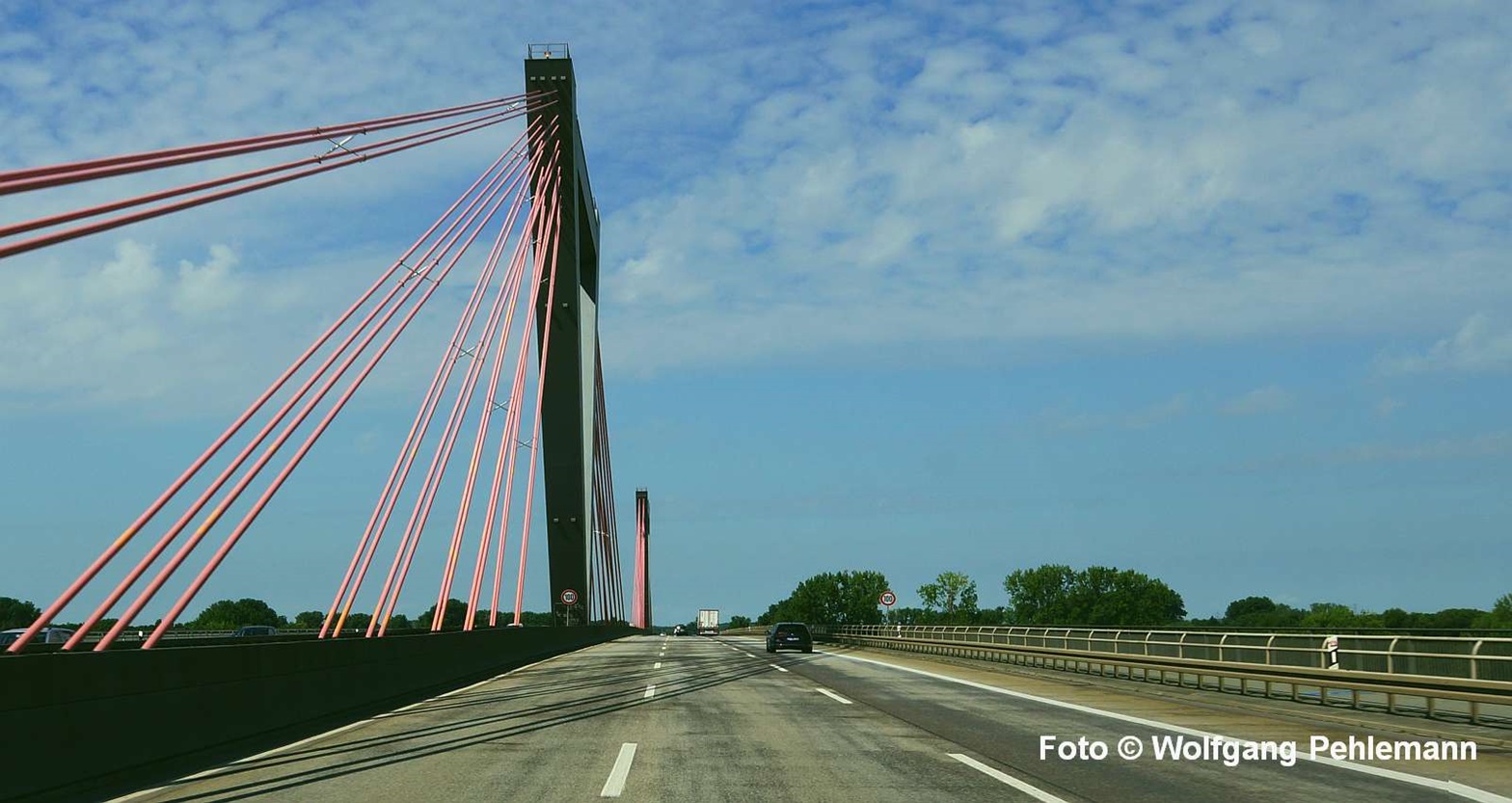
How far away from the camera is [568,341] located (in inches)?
1677

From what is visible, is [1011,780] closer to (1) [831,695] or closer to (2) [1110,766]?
(2) [1110,766]

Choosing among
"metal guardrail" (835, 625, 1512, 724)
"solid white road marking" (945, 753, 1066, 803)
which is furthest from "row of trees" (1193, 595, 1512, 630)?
"solid white road marking" (945, 753, 1066, 803)

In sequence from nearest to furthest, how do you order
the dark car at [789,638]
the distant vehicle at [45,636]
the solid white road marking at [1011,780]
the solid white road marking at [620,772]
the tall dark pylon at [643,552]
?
the solid white road marking at [1011,780]
the solid white road marking at [620,772]
the distant vehicle at [45,636]
the dark car at [789,638]
the tall dark pylon at [643,552]

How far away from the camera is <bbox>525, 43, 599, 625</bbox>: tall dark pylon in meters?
35.9

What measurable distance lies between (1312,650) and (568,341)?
28.7m

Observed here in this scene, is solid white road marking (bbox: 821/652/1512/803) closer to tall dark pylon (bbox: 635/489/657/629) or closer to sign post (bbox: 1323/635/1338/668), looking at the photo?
sign post (bbox: 1323/635/1338/668)

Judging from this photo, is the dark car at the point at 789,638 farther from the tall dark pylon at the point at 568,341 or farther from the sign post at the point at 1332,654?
the sign post at the point at 1332,654

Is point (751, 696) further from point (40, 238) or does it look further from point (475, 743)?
point (40, 238)

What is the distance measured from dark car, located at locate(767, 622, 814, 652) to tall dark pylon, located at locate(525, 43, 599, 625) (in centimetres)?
855

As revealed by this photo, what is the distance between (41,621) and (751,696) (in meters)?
11.1

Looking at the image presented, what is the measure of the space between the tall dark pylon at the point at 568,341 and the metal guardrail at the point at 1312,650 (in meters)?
17.1

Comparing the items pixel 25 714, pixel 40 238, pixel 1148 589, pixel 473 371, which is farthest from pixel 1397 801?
pixel 1148 589

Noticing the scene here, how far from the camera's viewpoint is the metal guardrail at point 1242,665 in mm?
15312

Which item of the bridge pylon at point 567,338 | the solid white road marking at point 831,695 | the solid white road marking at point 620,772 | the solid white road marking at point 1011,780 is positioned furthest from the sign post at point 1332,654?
the bridge pylon at point 567,338
